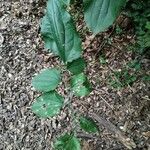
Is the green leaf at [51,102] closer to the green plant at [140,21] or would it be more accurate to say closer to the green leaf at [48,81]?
the green leaf at [48,81]

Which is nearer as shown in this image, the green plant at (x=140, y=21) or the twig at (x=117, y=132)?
the twig at (x=117, y=132)

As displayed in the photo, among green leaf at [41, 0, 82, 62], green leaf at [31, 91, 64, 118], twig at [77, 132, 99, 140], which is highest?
green leaf at [41, 0, 82, 62]

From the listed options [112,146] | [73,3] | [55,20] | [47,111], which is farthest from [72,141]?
[73,3]

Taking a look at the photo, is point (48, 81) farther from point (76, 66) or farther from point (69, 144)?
point (69, 144)

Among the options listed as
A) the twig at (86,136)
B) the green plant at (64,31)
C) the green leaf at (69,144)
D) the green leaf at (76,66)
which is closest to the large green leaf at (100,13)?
the green plant at (64,31)

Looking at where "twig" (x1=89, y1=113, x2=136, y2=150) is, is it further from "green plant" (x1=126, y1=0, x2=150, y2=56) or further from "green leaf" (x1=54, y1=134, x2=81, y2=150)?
"green leaf" (x1=54, y1=134, x2=81, y2=150)

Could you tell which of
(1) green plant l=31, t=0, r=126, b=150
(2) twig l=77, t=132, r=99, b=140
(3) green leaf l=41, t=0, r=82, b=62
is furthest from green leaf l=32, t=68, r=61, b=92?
(2) twig l=77, t=132, r=99, b=140
